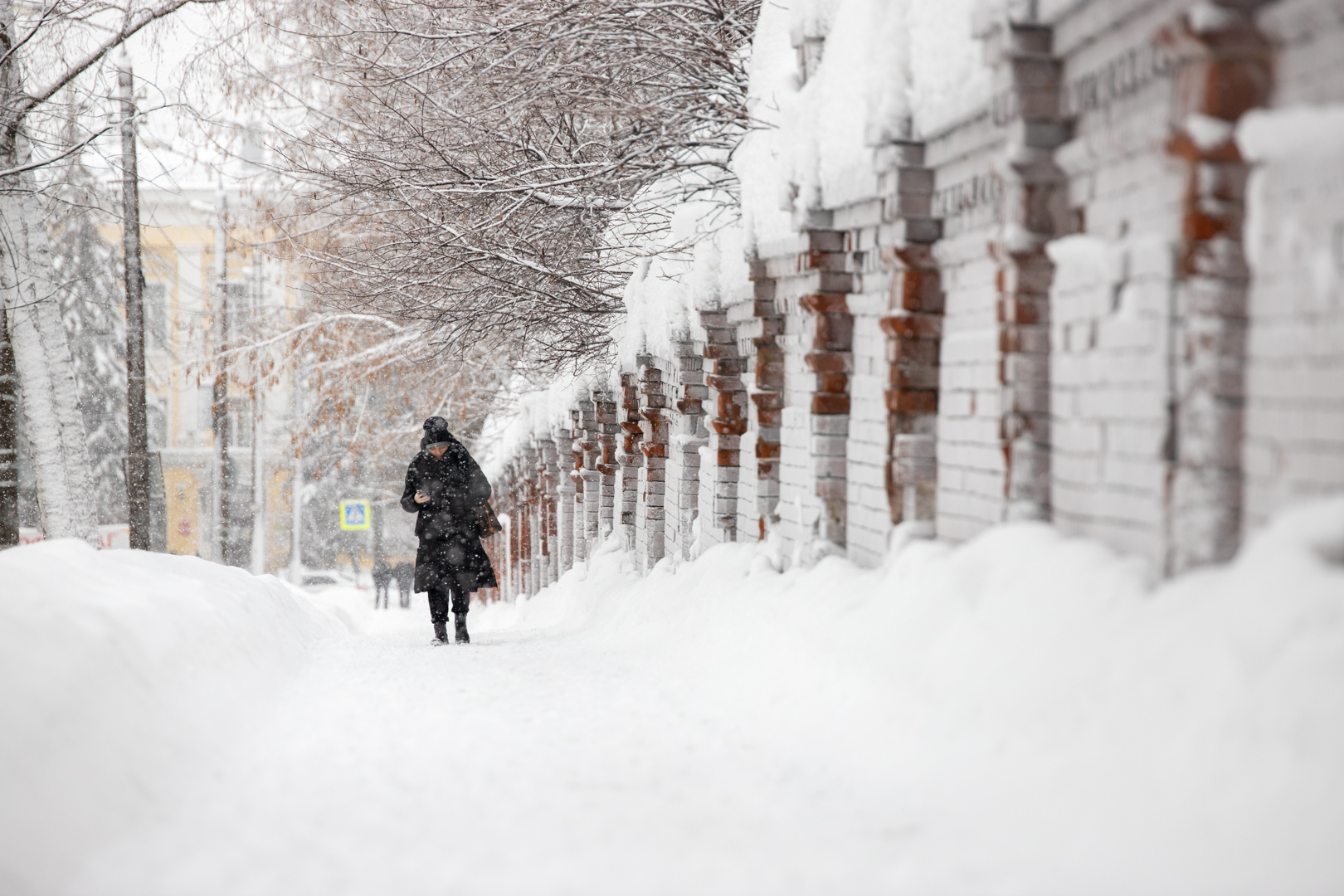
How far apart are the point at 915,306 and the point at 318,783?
3.93 m

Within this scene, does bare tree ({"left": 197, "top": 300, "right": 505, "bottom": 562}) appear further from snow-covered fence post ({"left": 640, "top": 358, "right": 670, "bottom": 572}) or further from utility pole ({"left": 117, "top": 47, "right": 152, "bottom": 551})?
snow-covered fence post ({"left": 640, "top": 358, "right": 670, "bottom": 572})

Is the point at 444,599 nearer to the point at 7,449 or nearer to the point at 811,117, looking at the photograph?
the point at 811,117

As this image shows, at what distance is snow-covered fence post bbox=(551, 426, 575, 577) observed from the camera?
21.9 m

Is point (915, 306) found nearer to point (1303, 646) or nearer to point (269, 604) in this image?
point (1303, 646)

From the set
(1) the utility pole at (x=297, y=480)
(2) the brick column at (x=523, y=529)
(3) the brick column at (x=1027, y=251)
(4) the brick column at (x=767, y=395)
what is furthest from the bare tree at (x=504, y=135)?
(2) the brick column at (x=523, y=529)

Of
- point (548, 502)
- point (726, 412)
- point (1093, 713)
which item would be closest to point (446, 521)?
point (726, 412)

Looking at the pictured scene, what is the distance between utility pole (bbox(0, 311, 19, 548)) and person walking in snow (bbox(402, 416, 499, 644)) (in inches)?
188

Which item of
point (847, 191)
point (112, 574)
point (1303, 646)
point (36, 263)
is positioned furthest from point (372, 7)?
point (1303, 646)

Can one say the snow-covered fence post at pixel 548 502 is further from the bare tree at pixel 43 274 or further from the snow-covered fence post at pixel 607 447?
the bare tree at pixel 43 274

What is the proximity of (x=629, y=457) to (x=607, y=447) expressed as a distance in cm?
139

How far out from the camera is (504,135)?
1381 cm

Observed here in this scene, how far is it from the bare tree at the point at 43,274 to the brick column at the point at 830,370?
755cm

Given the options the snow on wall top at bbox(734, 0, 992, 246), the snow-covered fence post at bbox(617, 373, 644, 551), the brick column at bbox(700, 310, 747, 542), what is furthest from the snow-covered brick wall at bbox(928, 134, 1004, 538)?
the snow-covered fence post at bbox(617, 373, 644, 551)

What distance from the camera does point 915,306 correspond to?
713 cm
